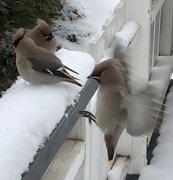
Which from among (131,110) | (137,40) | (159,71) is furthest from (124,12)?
(131,110)

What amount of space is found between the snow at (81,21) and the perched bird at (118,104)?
2.81 m

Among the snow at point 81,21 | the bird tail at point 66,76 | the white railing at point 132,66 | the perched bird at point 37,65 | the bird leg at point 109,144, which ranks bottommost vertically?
the snow at point 81,21

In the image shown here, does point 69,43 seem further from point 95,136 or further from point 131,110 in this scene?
point 131,110

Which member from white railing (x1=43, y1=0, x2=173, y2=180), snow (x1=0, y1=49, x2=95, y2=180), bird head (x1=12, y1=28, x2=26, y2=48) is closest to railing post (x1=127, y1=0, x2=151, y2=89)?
white railing (x1=43, y1=0, x2=173, y2=180)

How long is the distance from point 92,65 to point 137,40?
68.2 inches

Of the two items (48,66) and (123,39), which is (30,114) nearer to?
(48,66)

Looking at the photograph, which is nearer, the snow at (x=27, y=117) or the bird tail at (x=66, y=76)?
the snow at (x=27, y=117)

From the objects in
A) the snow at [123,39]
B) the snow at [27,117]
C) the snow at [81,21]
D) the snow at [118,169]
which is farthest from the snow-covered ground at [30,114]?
the snow at [81,21]

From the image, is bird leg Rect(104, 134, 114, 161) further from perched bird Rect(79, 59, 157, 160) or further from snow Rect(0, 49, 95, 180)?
snow Rect(0, 49, 95, 180)

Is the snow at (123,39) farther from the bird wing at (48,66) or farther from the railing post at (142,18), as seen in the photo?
the bird wing at (48,66)

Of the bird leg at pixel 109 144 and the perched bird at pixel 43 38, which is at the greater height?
the perched bird at pixel 43 38

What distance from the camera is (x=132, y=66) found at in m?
2.34

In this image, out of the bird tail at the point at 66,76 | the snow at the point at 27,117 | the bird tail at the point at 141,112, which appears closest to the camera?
the snow at the point at 27,117

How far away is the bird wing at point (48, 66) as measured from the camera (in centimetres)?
163
